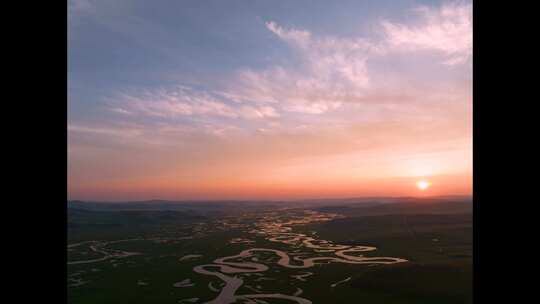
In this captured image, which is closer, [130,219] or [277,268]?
[277,268]

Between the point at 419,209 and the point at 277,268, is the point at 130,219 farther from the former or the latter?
the point at 419,209

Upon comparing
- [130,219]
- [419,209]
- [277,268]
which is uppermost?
[277,268]

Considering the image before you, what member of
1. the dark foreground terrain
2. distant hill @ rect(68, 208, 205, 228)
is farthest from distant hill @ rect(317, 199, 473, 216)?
distant hill @ rect(68, 208, 205, 228)

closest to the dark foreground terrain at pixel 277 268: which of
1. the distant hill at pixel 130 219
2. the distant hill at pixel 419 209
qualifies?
the distant hill at pixel 130 219

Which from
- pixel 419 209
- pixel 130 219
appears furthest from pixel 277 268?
pixel 419 209

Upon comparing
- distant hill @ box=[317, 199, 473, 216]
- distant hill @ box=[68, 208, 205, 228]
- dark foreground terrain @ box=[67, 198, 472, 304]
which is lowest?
distant hill @ box=[68, 208, 205, 228]

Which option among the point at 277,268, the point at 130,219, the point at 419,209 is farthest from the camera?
the point at 419,209

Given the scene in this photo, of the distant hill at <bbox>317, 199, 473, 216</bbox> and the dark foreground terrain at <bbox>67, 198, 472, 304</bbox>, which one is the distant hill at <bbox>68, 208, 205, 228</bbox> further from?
the distant hill at <bbox>317, 199, 473, 216</bbox>
